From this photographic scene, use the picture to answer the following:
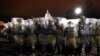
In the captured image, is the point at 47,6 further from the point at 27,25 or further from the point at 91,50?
the point at 91,50

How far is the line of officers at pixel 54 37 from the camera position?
250 cm

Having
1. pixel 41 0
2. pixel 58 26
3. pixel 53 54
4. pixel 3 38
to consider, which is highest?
pixel 41 0

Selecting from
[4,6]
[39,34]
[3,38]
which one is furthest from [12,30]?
[4,6]

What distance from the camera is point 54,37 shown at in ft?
8.38

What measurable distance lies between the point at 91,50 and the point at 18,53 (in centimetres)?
108

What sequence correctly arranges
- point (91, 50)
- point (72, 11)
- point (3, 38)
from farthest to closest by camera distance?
point (72, 11) < point (3, 38) < point (91, 50)

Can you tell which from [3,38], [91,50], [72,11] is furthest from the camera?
[72,11]

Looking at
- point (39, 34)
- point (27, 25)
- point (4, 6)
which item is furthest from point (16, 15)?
point (39, 34)

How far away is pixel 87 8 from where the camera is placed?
2.94 meters

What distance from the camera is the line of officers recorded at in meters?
2.50

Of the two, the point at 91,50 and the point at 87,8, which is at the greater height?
the point at 87,8

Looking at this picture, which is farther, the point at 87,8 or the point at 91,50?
the point at 87,8

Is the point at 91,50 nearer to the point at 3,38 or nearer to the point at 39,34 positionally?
the point at 39,34

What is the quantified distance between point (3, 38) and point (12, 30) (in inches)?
8.5
